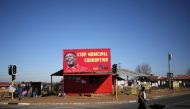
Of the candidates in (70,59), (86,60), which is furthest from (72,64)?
(86,60)

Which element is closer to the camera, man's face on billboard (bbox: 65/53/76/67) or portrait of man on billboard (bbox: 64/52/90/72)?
portrait of man on billboard (bbox: 64/52/90/72)

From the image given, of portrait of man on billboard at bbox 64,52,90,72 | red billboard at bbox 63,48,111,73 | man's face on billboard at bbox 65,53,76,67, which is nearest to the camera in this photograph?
portrait of man on billboard at bbox 64,52,90,72

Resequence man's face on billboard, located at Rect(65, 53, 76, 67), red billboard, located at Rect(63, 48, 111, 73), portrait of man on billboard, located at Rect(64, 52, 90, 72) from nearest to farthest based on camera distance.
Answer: portrait of man on billboard, located at Rect(64, 52, 90, 72)
red billboard, located at Rect(63, 48, 111, 73)
man's face on billboard, located at Rect(65, 53, 76, 67)

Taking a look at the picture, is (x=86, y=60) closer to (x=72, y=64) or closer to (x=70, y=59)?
(x=72, y=64)

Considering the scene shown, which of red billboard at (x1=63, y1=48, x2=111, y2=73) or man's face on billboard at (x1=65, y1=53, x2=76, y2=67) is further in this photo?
man's face on billboard at (x1=65, y1=53, x2=76, y2=67)

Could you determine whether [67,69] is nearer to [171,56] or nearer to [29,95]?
[29,95]

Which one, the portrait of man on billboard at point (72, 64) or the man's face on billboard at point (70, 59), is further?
the man's face on billboard at point (70, 59)

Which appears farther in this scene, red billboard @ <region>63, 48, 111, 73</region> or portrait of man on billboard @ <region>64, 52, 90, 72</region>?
red billboard @ <region>63, 48, 111, 73</region>

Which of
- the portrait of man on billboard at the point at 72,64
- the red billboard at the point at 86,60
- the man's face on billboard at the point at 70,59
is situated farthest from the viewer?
the man's face on billboard at the point at 70,59

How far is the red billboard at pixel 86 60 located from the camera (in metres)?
39.2

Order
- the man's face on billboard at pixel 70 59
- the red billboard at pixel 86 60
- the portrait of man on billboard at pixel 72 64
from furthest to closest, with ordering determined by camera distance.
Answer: the man's face on billboard at pixel 70 59, the red billboard at pixel 86 60, the portrait of man on billboard at pixel 72 64

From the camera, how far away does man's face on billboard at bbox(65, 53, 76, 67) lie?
3938 cm

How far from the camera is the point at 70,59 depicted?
1559 inches

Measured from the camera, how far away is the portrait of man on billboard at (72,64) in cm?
3903
